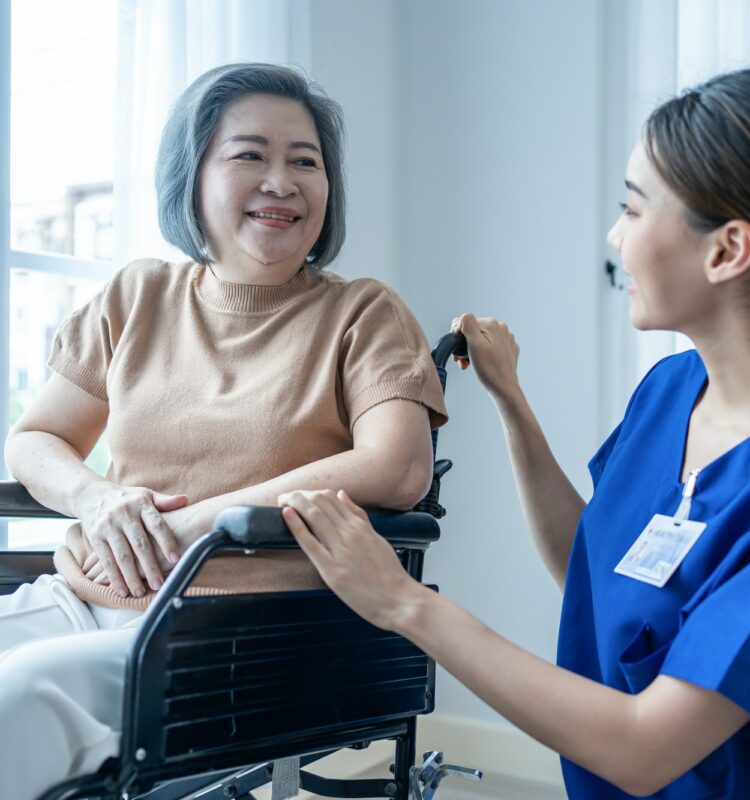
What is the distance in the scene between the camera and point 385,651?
1.35 metres

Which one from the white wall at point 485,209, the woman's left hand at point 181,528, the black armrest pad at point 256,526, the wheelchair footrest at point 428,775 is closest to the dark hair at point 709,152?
the black armrest pad at point 256,526

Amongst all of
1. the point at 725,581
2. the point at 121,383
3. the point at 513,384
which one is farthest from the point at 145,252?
the point at 725,581

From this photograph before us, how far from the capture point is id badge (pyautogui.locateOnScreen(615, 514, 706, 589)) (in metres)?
1.14

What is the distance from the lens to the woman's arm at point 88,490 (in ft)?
4.38

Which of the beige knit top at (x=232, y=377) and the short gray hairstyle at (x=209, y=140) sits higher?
the short gray hairstyle at (x=209, y=140)

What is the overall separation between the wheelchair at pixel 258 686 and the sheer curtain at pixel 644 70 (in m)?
1.28

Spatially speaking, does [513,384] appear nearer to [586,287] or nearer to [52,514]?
[52,514]

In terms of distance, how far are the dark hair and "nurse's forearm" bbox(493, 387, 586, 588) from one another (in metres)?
0.49

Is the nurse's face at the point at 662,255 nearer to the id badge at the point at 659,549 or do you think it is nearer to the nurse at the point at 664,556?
the nurse at the point at 664,556

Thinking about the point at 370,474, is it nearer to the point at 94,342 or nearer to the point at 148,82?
the point at 94,342

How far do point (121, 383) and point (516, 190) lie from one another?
5.11ft

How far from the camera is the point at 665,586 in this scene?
1146 millimetres

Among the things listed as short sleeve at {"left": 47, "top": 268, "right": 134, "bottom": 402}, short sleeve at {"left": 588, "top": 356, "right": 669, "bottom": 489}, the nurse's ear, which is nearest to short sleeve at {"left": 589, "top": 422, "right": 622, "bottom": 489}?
short sleeve at {"left": 588, "top": 356, "right": 669, "bottom": 489}

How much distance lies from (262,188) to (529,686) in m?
0.86
